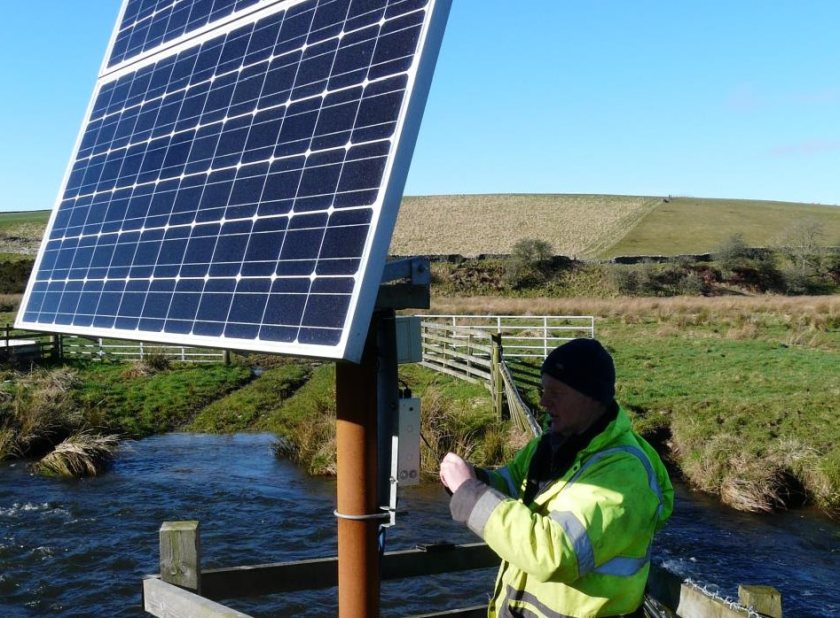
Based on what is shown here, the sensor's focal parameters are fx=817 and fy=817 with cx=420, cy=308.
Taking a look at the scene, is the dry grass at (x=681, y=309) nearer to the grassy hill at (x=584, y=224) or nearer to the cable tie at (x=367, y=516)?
the grassy hill at (x=584, y=224)

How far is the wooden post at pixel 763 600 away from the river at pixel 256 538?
20.4ft

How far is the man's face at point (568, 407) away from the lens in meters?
3.24

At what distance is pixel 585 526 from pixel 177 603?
2.41 m

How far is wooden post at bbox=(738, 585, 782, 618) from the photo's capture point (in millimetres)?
3850

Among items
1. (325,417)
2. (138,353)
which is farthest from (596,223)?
(325,417)

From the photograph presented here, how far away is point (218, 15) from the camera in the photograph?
685 centimetres

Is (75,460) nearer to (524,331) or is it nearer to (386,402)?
(386,402)

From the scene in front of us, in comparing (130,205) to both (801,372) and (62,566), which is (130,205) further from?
(801,372)

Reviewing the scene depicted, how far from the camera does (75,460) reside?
1538cm

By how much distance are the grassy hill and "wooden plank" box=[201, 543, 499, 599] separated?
220ft

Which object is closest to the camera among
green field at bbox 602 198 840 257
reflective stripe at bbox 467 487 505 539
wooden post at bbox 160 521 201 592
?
reflective stripe at bbox 467 487 505 539

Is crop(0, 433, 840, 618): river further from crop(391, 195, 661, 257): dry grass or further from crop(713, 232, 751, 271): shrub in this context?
crop(713, 232, 751, 271): shrub

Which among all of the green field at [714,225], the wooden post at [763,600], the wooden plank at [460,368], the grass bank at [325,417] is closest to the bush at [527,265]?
the green field at [714,225]

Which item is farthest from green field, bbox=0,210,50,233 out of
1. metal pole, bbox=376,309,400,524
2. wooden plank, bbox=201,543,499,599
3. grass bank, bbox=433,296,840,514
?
metal pole, bbox=376,309,400,524
